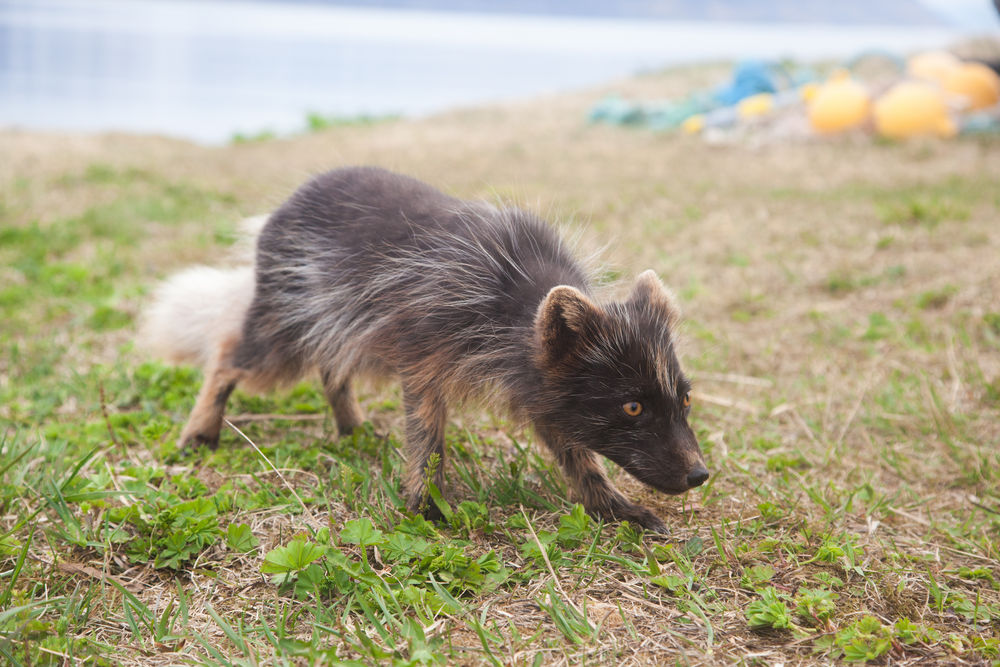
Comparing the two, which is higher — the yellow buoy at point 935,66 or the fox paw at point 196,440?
the yellow buoy at point 935,66

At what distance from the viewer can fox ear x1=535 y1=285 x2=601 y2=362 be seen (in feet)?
9.52

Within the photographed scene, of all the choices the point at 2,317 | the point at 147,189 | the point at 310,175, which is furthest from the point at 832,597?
the point at 147,189

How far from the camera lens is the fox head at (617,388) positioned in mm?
2953

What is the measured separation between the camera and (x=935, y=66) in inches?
518

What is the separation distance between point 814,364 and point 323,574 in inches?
135

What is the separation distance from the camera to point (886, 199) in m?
8.28

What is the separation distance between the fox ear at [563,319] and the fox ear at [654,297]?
332 mm

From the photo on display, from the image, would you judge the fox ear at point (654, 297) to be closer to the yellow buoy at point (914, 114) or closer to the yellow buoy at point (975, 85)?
the yellow buoy at point (914, 114)

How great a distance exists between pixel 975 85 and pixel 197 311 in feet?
40.1

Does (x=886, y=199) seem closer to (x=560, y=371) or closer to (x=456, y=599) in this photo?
(x=560, y=371)

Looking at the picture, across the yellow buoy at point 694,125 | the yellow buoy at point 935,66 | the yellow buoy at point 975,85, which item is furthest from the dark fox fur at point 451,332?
the yellow buoy at point 935,66

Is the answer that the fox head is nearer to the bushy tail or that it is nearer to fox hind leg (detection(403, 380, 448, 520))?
fox hind leg (detection(403, 380, 448, 520))

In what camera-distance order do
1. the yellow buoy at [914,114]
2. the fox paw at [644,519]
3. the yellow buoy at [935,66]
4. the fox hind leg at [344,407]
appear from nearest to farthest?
the fox paw at [644,519], the fox hind leg at [344,407], the yellow buoy at [914,114], the yellow buoy at [935,66]

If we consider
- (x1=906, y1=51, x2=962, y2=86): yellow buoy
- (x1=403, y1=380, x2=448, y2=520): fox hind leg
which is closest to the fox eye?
(x1=403, y1=380, x2=448, y2=520): fox hind leg
